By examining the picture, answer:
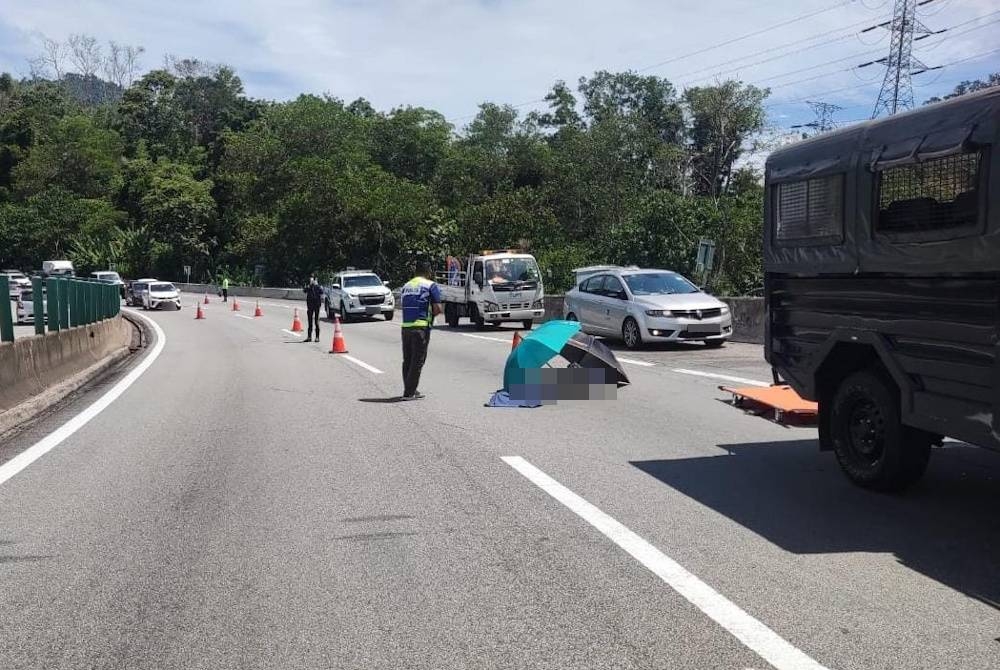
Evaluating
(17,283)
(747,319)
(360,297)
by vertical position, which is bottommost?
(747,319)

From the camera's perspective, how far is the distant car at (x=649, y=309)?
18391mm

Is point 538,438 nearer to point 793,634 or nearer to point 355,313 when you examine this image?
point 793,634

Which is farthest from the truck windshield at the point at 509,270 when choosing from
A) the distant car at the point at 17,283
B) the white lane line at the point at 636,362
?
the distant car at the point at 17,283

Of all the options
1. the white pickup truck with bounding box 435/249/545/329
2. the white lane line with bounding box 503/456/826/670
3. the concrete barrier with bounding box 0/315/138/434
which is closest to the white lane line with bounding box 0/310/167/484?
the concrete barrier with bounding box 0/315/138/434

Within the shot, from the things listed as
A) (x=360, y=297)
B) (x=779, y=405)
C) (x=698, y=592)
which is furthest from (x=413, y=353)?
(x=360, y=297)

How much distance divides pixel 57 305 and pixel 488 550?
12082mm

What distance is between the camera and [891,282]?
5.92 meters

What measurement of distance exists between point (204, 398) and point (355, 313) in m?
20.6

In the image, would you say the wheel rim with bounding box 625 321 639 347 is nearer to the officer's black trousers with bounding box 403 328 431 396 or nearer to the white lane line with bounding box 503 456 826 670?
the officer's black trousers with bounding box 403 328 431 396

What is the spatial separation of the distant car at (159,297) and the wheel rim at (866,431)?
152 ft

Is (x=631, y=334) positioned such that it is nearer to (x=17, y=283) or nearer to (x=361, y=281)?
(x=361, y=281)

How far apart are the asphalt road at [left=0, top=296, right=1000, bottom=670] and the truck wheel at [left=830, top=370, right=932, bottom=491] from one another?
0.59 ft

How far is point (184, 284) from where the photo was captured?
Result: 78.9m

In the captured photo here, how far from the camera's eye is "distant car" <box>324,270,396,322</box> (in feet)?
109
